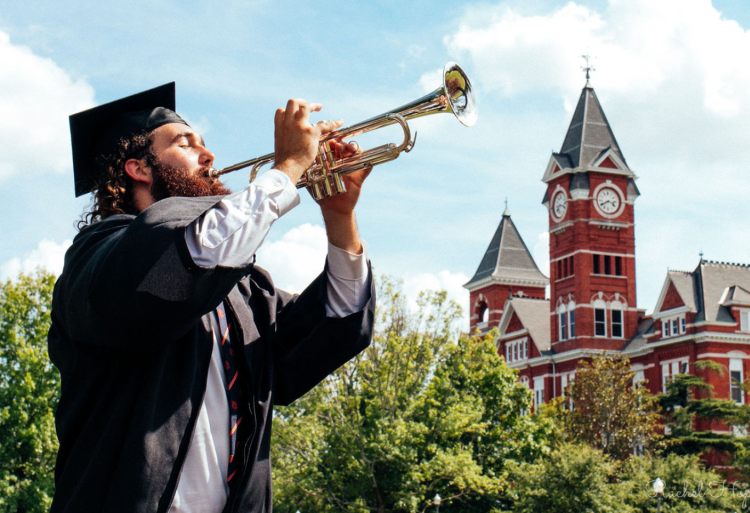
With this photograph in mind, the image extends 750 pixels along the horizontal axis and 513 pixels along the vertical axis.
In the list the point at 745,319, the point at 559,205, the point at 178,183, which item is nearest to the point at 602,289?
the point at 559,205

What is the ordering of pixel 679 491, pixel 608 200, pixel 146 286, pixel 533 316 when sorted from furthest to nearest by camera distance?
pixel 533 316 < pixel 608 200 < pixel 679 491 < pixel 146 286

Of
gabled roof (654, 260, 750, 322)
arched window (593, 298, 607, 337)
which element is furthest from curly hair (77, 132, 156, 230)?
arched window (593, 298, 607, 337)

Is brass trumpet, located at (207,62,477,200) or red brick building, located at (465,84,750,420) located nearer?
brass trumpet, located at (207,62,477,200)

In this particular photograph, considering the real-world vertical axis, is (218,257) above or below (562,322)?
below

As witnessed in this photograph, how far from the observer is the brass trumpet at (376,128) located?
3.66m

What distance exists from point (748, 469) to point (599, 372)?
10731 millimetres

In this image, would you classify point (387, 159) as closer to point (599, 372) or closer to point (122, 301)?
point (122, 301)

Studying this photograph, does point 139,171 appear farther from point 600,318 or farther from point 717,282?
point 600,318

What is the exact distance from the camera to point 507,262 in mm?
83375

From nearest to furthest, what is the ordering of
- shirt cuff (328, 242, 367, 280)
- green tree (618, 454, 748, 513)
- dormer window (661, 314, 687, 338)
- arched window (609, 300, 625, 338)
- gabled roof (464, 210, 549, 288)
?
shirt cuff (328, 242, 367, 280) → green tree (618, 454, 748, 513) → dormer window (661, 314, 687, 338) → arched window (609, 300, 625, 338) → gabled roof (464, 210, 549, 288)

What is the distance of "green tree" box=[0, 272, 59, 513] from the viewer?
106ft

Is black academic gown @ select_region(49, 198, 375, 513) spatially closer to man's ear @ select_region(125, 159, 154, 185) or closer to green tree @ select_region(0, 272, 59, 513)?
man's ear @ select_region(125, 159, 154, 185)

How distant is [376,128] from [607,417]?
41.8 m

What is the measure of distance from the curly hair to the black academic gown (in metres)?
0.29
